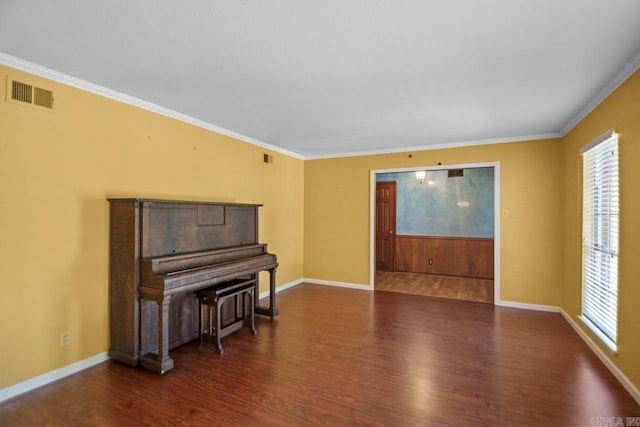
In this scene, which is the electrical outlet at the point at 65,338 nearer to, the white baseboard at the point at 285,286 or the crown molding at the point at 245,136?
the crown molding at the point at 245,136

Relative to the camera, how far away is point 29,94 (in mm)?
2338

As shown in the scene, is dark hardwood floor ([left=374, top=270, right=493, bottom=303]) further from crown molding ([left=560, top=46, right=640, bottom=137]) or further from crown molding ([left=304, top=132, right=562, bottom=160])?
crown molding ([left=560, top=46, right=640, bottom=137])

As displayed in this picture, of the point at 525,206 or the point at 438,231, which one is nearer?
the point at 525,206

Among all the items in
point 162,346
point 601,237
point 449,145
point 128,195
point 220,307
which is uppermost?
point 449,145

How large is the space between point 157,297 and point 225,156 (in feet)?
6.94

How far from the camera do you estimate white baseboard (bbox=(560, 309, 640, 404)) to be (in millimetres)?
2268

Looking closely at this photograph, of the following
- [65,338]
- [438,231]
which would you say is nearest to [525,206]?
[438,231]

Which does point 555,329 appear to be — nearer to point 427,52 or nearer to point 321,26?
point 427,52

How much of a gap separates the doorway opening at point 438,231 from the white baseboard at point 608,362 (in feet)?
7.75

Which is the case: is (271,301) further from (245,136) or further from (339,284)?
(245,136)

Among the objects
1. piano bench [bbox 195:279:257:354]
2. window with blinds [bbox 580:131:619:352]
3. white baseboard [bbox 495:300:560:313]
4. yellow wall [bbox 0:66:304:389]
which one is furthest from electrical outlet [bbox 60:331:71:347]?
white baseboard [bbox 495:300:560:313]

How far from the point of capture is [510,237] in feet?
14.8

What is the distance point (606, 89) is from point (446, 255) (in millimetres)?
4666

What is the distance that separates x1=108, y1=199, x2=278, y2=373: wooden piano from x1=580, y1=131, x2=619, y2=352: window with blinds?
3.46 meters
